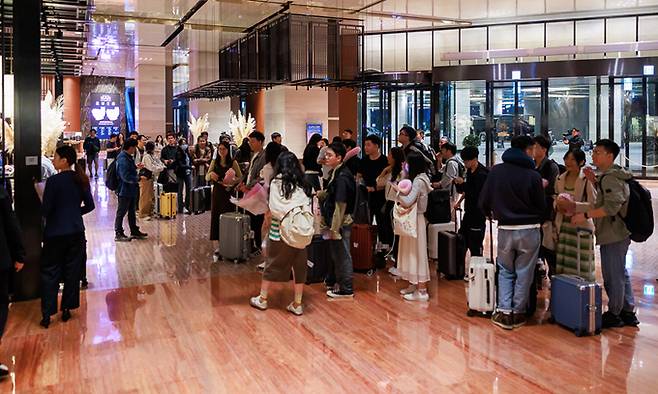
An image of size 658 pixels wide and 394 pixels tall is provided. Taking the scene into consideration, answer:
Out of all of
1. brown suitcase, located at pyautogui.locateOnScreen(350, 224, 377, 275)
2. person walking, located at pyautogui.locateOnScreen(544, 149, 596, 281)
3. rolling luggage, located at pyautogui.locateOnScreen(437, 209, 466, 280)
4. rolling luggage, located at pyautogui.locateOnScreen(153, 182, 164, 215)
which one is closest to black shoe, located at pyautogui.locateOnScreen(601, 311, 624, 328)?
person walking, located at pyautogui.locateOnScreen(544, 149, 596, 281)

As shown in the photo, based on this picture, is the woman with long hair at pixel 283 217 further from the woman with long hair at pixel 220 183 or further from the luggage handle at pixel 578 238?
the woman with long hair at pixel 220 183

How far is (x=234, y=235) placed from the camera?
788 centimetres

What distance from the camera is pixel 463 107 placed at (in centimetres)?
1886

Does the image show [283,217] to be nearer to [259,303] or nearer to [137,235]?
[259,303]

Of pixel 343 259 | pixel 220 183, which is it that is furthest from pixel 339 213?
pixel 220 183

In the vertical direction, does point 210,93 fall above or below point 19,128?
above

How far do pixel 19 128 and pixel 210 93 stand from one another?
952 centimetres

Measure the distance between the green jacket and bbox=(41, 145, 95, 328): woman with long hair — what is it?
4486 mm

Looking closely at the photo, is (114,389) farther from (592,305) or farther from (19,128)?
(592,305)

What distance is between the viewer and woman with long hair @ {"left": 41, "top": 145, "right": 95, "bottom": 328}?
17.1 ft

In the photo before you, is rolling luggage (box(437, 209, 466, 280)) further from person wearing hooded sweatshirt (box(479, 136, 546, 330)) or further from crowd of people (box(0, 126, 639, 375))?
person wearing hooded sweatshirt (box(479, 136, 546, 330))

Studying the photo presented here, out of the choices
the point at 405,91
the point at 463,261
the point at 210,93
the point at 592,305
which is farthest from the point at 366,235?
the point at 405,91

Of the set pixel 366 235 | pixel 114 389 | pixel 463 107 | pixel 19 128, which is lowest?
pixel 114 389

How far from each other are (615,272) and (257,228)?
15.9 ft
